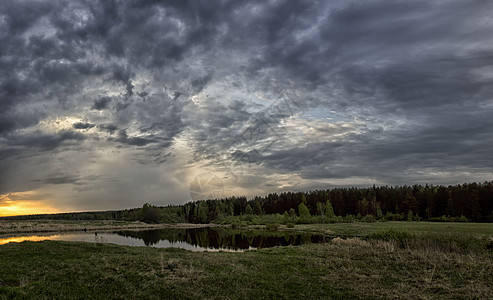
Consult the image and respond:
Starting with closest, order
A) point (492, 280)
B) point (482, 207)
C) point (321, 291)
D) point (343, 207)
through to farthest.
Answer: point (321, 291) < point (492, 280) < point (482, 207) < point (343, 207)

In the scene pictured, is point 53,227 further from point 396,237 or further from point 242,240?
point 396,237

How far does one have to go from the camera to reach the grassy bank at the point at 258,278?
43.6 feet

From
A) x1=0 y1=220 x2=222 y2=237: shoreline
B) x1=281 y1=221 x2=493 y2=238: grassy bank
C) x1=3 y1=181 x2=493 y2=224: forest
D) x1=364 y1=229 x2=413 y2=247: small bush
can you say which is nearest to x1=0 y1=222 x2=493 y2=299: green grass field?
x1=364 y1=229 x2=413 y2=247: small bush

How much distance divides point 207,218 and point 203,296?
156m

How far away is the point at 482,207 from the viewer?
8619 cm

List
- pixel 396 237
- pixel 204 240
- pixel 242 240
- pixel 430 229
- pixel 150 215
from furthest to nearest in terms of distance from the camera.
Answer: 1. pixel 150 215
2. pixel 204 240
3. pixel 242 240
4. pixel 430 229
5. pixel 396 237

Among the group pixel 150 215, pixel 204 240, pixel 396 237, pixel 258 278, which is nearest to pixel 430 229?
pixel 396 237

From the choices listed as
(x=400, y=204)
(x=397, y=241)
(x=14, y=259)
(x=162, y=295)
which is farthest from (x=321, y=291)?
(x=400, y=204)

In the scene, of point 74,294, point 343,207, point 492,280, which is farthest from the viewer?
point 343,207

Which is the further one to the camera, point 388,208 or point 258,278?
point 388,208

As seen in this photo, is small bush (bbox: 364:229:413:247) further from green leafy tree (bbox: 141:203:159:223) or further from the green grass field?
green leafy tree (bbox: 141:203:159:223)

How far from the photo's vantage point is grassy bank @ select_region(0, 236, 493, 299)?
43.6 feet

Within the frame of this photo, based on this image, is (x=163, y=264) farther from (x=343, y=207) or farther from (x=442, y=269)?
(x=343, y=207)

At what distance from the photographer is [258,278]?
1652 cm
